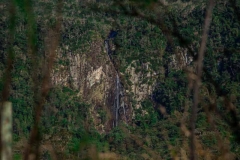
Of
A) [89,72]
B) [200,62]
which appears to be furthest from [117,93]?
[200,62]

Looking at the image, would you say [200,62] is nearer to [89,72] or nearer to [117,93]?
[117,93]

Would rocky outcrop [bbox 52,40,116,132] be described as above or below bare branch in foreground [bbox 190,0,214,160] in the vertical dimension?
above

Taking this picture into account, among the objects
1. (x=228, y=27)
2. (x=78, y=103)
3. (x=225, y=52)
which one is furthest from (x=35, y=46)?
(x=228, y=27)

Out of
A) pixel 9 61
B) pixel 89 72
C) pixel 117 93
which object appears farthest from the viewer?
pixel 89 72

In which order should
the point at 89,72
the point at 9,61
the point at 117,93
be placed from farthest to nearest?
the point at 89,72 < the point at 117,93 < the point at 9,61

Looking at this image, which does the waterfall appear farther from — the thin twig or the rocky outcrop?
the thin twig

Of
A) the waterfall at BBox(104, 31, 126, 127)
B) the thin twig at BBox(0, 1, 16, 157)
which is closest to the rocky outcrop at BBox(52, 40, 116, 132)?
the waterfall at BBox(104, 31, 126, 127)

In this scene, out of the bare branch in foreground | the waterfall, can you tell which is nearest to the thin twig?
the bare branch in foreground

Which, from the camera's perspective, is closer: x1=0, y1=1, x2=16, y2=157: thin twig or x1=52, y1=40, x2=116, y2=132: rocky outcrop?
x1=0, y1=1, x2=16, y2=157: thin twig

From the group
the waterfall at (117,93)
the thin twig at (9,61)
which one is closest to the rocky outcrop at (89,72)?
the waterfall at (117,93)

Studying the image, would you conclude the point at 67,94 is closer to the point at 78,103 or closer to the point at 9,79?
the point at 78,103

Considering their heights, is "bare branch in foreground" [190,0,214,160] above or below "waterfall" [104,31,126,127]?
below

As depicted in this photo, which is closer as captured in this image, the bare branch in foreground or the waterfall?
the bare branch in foreground

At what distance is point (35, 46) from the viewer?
599 mm
